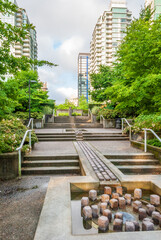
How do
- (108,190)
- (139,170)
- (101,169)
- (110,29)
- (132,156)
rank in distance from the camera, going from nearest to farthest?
(108,190) < (101,169) < (139,170) < (132,156) < (110,29)

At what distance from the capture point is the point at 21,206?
2797mm

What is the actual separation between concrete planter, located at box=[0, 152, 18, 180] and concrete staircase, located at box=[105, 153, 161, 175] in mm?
3001

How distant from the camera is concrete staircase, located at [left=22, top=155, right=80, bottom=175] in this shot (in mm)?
4660

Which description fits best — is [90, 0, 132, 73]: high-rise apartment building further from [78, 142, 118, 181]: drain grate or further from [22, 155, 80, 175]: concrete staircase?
[78, 142, 118, 181]: drain grate

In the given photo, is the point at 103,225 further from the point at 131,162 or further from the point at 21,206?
the point at 131,162

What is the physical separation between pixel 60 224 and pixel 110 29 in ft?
261

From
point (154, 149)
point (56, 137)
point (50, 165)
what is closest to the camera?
point (50, 165)

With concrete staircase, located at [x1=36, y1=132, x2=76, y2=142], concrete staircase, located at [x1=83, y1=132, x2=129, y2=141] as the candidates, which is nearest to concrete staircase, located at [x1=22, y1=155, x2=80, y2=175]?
concrete staircase, located at [x1=36, y1=132, x2=76, y2=142]

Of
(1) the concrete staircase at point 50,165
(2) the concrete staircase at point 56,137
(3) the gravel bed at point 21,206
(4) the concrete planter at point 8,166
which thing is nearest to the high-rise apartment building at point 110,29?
(2) the concrete staircase at point 56,137

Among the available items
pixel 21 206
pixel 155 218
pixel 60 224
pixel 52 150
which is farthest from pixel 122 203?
pixel 52 150

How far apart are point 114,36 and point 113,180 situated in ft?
251

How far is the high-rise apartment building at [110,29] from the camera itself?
67562 millimetres

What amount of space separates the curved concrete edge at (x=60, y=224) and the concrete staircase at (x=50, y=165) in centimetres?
175

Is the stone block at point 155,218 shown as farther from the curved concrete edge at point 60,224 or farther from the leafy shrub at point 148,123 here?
the leafy shrub at point 148,123
